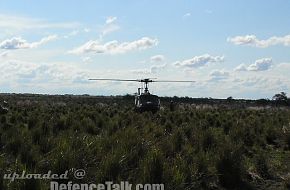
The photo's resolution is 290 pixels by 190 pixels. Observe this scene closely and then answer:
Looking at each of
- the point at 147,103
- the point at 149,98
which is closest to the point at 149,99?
the point at 149,98

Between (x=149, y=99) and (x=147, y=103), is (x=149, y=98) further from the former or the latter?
(x=147, y=103)

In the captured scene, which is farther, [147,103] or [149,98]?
[149,98]

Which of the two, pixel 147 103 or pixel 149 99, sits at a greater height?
pixel 149 99

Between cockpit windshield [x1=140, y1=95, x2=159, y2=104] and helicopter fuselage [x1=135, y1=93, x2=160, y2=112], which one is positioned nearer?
helicopter fuselage [x1=135, y1=93, x2=160, y2=112]

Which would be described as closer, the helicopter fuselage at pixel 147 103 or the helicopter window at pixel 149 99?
the helicopter fuselage at pixel 147 103

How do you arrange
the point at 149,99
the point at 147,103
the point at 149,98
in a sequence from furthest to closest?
the point at 149,98 → the point at 149,99 → the point at 147,103

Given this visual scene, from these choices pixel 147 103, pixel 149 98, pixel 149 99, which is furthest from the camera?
pixel 149 98

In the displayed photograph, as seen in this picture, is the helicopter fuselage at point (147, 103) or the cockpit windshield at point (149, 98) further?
the cockpit windshield at point (149, 98)

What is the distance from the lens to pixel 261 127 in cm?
2339

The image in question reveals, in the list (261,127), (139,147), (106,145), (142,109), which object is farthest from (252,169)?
(142,109)

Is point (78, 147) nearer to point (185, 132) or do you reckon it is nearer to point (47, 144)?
point (47, 144)

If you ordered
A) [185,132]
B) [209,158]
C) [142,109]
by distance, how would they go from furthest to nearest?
1. [142,109]
2. [185,132]
3. [209,158]

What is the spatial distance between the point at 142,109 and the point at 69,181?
2870cm

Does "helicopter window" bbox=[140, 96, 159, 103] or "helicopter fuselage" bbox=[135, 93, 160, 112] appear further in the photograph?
"helicopter window" bbox=[140, 96, 159, 103]
